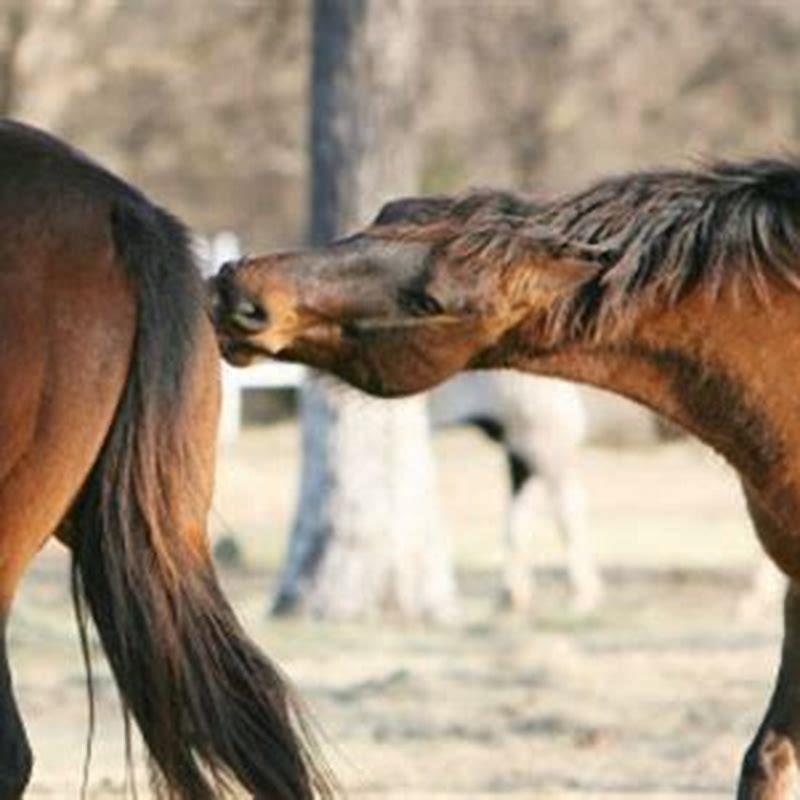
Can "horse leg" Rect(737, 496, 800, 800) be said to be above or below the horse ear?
below

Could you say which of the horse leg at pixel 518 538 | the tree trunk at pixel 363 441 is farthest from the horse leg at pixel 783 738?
the horse leg at pixel 518 538

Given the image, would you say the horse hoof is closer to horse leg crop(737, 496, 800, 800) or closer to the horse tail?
horse leg crop(737, 496, 800, 800)

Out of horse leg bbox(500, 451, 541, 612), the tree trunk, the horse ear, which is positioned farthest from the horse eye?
horse leg bbox(500, 451, 541, 612)

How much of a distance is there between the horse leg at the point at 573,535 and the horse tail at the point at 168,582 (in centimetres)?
1142

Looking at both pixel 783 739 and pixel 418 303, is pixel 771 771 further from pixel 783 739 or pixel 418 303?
pixel 418 303

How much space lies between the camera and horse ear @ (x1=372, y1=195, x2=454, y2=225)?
21.6ft

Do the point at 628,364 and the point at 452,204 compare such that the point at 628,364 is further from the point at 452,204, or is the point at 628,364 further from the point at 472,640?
the point at 472,640

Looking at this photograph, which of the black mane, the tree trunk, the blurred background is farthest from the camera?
the tree trunk

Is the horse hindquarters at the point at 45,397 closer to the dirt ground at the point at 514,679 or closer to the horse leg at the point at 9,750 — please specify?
Result: the horse leg at the point at 9,750

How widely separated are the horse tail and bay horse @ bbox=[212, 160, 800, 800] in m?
0.19

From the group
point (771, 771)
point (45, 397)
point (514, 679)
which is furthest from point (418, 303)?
point (514, 679)

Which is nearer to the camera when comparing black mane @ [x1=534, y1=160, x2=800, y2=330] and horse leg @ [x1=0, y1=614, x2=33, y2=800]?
horse leg @ [x1=0, y1=614, x2=33, y2=800]

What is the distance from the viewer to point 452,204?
661cm

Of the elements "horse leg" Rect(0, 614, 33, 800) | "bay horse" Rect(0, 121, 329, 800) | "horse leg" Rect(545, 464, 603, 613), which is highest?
"bay horse" Rect(0, 121, 329, 800)
